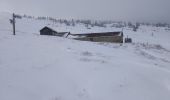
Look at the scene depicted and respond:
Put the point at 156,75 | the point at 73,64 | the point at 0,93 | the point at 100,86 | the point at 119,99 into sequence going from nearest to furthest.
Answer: the point at 0,93 → the point at 119,99 → the point at 100,86 → the point at 156,75 → the point at 73,64

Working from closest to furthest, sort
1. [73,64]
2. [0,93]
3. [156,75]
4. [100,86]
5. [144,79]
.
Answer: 1. [0,93]
2. [100,86]
3. [144,79]
4. [156,75]
5. [73,64]

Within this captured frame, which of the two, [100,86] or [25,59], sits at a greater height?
[25,59]

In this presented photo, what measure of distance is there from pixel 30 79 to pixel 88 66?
428 centimetres

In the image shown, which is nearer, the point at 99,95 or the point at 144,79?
the point at 99,95

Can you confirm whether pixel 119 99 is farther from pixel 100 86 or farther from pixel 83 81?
pixel 83 81

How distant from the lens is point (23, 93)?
8.96m

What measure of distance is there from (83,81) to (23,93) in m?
3.38

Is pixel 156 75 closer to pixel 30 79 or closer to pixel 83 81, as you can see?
pixel 83 81

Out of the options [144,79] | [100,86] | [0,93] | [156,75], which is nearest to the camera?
[0,93]

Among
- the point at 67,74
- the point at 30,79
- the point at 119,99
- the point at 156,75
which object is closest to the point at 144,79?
the point at 156,75

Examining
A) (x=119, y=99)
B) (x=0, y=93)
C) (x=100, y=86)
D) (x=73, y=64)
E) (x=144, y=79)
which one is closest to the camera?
A: (x=0, y=93)

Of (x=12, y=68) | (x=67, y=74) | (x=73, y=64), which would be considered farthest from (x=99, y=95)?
(x=12, y=68)

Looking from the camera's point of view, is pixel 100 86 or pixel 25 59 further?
pixel 25 59

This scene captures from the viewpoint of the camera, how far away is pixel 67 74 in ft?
38.2
